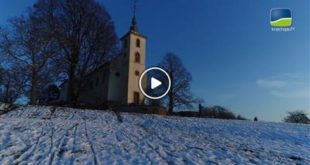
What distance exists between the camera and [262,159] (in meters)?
7.44

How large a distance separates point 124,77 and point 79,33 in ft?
40.8

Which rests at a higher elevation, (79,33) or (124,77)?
(79,33)

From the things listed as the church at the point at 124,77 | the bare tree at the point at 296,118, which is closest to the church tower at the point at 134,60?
the church at the point at 124,77

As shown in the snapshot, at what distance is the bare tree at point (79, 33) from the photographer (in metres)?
25.6

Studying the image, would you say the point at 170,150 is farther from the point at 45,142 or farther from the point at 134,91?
the point at 134,91

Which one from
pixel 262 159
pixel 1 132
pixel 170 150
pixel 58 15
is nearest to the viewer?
pixel 262 159

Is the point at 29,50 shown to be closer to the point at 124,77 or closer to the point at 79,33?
the point at 79,33

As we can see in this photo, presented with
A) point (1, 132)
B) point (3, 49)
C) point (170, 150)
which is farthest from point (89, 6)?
point (170, 150)

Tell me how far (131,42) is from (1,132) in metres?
31.8

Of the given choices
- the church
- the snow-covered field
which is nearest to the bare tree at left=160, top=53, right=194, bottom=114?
the church

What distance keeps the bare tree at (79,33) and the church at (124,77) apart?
23.5 feet

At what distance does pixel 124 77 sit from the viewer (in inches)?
1522

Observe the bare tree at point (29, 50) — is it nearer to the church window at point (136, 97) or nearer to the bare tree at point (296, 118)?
the church window at point (136, 97)

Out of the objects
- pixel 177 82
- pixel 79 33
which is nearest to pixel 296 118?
pixel 177 82
